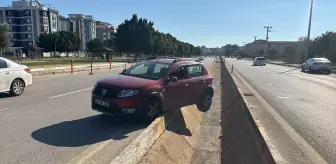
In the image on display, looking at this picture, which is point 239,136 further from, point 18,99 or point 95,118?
point 18,99

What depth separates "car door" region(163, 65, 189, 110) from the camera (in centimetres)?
743

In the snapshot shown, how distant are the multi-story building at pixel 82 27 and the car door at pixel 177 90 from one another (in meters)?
137

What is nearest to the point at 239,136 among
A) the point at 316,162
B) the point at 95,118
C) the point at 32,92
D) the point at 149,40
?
the point at 316,162

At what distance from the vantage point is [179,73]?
8.00 meters

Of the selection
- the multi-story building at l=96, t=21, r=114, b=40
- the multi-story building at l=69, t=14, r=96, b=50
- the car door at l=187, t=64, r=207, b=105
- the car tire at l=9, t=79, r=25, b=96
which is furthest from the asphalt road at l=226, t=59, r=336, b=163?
the multi-story building at l=96, t=21, r=114, b=40

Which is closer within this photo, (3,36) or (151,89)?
(151,89)

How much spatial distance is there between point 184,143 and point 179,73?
2008 mm

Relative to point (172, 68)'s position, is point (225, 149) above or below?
below

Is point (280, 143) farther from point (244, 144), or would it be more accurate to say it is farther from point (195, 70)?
point (195, 70)

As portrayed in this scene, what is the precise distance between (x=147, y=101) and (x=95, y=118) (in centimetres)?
171

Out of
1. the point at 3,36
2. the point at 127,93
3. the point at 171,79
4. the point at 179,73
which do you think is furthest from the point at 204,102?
the point at 3,36

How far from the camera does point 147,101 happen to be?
682cm

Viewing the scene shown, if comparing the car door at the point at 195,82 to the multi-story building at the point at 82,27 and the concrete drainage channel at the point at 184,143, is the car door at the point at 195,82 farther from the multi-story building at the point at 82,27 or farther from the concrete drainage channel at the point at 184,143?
the multi-story building at the point at 82,27

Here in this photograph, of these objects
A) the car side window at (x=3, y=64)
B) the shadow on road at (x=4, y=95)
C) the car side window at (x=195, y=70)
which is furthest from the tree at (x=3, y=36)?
the car side window at (x=195, y=70)
